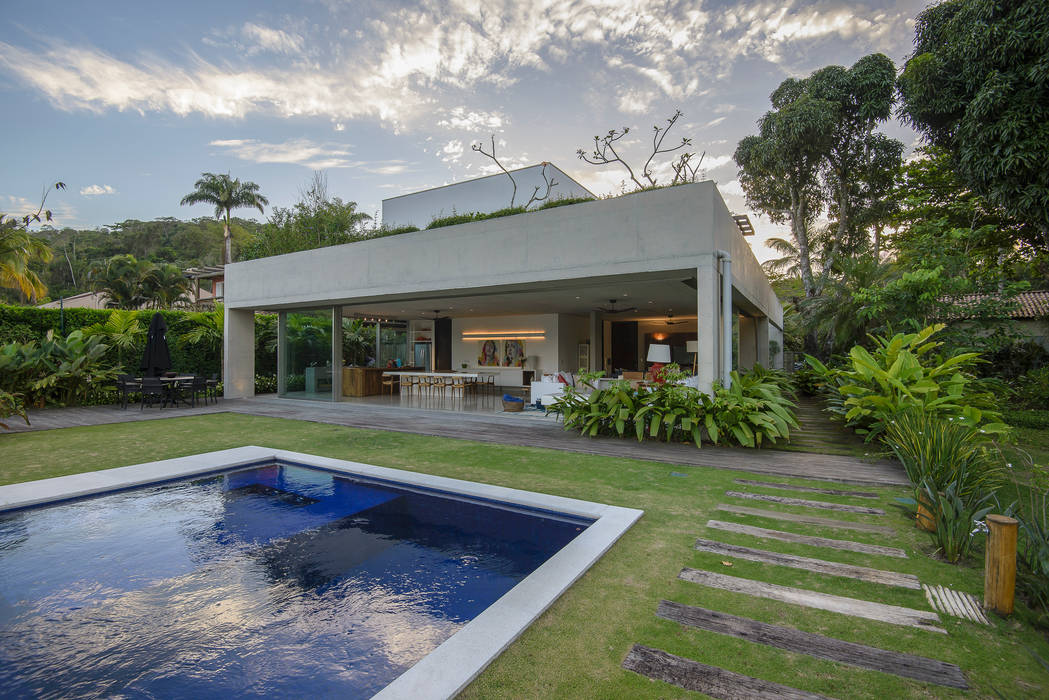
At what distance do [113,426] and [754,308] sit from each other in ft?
49.9

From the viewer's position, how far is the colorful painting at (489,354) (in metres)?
17.8

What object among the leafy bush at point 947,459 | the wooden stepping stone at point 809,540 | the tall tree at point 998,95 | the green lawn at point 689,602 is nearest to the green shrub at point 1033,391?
the tall tree at point 998,95

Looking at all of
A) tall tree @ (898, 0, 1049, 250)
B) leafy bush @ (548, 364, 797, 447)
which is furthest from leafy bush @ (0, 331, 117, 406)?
tall tree @ (898, 0, 1049, 250)

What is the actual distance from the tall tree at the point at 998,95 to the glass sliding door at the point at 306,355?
18.0m

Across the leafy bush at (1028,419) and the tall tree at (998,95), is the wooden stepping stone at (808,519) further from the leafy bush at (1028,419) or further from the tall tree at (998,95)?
the tall tree at (998,95)

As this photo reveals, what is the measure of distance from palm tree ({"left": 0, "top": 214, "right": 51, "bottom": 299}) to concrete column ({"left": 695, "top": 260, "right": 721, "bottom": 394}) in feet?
56.8

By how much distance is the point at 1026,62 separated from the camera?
37.1 ft

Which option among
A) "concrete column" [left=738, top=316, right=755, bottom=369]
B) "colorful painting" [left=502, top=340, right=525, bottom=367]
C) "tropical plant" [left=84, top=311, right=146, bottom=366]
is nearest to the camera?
"tropical plant" [left=84, top=311, right=146, bottom=366]

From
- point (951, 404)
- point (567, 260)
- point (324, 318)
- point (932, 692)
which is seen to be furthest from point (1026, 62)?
point (324, 318)

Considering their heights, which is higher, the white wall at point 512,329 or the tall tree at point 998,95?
the tall tree at point 998,95

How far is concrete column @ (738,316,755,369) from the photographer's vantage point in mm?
14772

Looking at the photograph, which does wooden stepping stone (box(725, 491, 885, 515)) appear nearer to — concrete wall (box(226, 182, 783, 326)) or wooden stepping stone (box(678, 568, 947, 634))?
wooden stepping stone (box(678, 568, 947, 634))

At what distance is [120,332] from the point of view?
13.4 m

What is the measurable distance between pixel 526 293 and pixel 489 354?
6.80 metres
